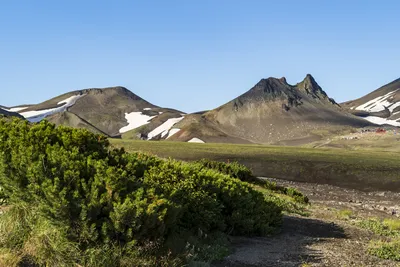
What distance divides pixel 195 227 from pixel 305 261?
10.7 ft

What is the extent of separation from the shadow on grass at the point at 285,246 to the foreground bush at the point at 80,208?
1.21 metres

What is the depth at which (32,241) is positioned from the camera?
31.1ft

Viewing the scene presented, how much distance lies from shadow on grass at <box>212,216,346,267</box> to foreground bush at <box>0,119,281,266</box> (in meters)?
1.21

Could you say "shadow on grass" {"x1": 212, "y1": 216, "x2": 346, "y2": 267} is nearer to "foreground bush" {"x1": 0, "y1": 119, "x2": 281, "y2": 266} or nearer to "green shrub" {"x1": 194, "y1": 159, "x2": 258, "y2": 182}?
"foreground bush" {"x1": 0, "y1": 119, "x2": 281, "y2": 266}

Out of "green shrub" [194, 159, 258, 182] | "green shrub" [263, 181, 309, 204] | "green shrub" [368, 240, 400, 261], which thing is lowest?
"green shrub" [263, 181, 309, 204]

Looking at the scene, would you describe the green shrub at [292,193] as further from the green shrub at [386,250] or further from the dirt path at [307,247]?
the green shrub at [386,250]

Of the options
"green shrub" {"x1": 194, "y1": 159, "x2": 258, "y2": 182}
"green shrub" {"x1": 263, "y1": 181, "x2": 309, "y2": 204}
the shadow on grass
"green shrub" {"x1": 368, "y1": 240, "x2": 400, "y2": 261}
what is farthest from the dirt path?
"green shrub" {"x1": 194, "y1": 159, "x2": 258, "y2": 182}

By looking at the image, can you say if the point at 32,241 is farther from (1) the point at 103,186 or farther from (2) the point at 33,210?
(1) the point at 103,186

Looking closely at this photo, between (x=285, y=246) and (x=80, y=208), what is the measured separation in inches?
263

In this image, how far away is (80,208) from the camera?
31.1 feet

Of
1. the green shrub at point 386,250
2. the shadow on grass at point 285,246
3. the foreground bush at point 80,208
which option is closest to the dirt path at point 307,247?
the shadow on grass at point 285,246

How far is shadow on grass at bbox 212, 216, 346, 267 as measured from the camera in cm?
1116

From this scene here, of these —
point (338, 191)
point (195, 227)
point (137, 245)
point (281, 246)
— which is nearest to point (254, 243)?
point (281, 246)

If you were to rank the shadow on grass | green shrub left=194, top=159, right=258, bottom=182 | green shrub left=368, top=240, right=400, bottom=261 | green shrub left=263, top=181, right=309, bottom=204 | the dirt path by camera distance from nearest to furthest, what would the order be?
the shadow on grass → the dirt path → green shrub left=368, top=240, right=400, bottom=261 → green shrub left=263, top=181, right=309, bottom=204 → green shrub left=194, top=159, right=258, bottom=182
